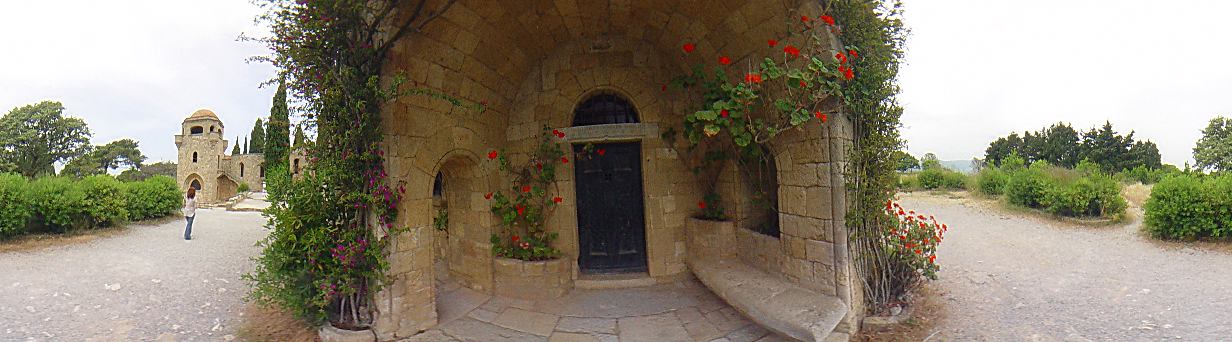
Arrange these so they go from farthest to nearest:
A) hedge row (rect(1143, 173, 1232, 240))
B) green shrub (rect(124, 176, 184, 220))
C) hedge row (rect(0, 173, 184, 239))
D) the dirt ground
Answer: green shrub (rect(124, 176, 184, 220)), hedge row (rect(0, 173, 184, 239)), hedge row (rect(1143, 173, 1232, 240)), the dirt ground

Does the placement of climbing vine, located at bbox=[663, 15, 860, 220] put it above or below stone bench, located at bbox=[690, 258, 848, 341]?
above

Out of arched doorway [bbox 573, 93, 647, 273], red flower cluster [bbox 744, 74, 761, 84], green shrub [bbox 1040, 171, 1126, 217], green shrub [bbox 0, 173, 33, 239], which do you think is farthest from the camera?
green shrub [bbox 1040, 171, 1126, 217]

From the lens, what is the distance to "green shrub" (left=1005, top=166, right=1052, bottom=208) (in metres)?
9.73

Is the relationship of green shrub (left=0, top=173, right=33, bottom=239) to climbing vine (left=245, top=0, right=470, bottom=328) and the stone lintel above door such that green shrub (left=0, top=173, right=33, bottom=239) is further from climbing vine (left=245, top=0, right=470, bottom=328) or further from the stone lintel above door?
the stone lintel above door

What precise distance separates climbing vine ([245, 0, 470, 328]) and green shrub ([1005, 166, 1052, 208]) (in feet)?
42.3

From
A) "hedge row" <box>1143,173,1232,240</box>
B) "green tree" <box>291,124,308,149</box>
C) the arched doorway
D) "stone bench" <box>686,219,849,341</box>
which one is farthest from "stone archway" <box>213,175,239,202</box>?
"hedge row" <box>1143,173,1232,240</box>

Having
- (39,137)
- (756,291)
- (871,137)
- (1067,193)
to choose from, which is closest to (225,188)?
(39,137)

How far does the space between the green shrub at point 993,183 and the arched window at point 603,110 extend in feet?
45.7

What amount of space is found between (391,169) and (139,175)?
1961 inches

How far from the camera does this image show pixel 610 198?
16.9 ft

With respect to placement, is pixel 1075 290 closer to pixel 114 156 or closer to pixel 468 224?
pixel 468 224

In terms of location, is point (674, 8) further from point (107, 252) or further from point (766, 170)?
point (107, 252)

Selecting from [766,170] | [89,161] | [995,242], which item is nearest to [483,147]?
[766,170]

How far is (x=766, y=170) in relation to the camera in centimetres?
461
